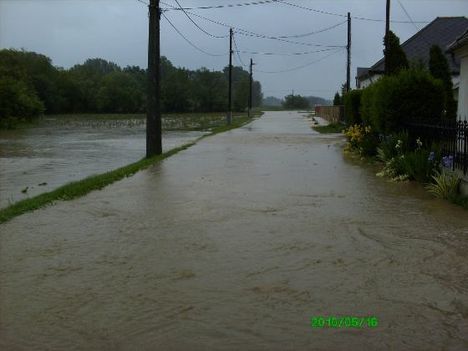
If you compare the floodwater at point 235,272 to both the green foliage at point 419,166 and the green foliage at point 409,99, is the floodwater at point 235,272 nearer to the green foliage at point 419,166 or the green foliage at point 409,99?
the green foliage at point 419,166

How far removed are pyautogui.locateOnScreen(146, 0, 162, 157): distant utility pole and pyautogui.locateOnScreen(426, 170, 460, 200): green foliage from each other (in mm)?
11232

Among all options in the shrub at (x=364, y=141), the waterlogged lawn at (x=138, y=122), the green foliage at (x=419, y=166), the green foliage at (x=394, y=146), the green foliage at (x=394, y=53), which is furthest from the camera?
the waterlogged lawn at (x=138, y=122)

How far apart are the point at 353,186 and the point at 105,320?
7.72 meters

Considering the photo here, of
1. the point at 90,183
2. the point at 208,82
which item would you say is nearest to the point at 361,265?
the point at 90,183

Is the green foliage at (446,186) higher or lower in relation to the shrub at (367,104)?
lower

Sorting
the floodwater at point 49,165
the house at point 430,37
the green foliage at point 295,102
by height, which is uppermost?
the house at point 430,37

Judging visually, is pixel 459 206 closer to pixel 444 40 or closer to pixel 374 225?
pixel 374 225

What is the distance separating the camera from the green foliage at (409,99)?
553 inches

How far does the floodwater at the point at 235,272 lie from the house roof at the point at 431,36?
1266 inches

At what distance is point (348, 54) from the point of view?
43562 mm

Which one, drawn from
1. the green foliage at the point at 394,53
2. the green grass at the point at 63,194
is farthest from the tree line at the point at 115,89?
the green grass at the point at 63,194

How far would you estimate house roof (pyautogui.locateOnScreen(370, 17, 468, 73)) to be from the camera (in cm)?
3953

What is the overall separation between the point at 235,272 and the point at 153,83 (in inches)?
564

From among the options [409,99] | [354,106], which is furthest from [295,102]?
[409,99]
